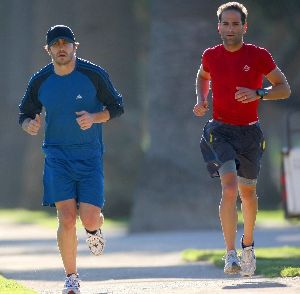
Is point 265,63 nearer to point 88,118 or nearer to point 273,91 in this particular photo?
point 273,91

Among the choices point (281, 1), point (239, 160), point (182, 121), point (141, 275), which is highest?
point (281, 1)

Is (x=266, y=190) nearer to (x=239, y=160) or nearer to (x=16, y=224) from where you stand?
(x=16, y=224)

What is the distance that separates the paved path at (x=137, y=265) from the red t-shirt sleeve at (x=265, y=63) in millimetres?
1534

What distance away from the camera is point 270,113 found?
98.1 feet

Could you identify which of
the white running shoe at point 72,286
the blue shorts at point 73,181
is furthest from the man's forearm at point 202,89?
the white running shoe at point 72,286

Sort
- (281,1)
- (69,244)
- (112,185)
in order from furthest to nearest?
(112,185)
(281,1)
(69,244)

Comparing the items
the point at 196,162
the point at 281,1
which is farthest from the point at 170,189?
the point at 281,1

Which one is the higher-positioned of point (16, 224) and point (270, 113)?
point (270, 113)

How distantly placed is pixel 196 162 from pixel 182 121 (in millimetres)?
628

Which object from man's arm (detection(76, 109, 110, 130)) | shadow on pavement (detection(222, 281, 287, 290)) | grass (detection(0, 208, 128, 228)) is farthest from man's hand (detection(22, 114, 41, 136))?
grass (detection(0, 208, 128, 228))

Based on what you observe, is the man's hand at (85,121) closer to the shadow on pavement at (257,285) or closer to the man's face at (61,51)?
the man's face at (61,51)

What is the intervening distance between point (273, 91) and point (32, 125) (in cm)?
181

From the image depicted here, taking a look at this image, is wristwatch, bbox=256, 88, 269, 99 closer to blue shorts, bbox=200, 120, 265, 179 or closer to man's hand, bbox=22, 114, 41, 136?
blue shorts, bbox=200, 120, 265, 179

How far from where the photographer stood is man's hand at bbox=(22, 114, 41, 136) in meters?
9.89
